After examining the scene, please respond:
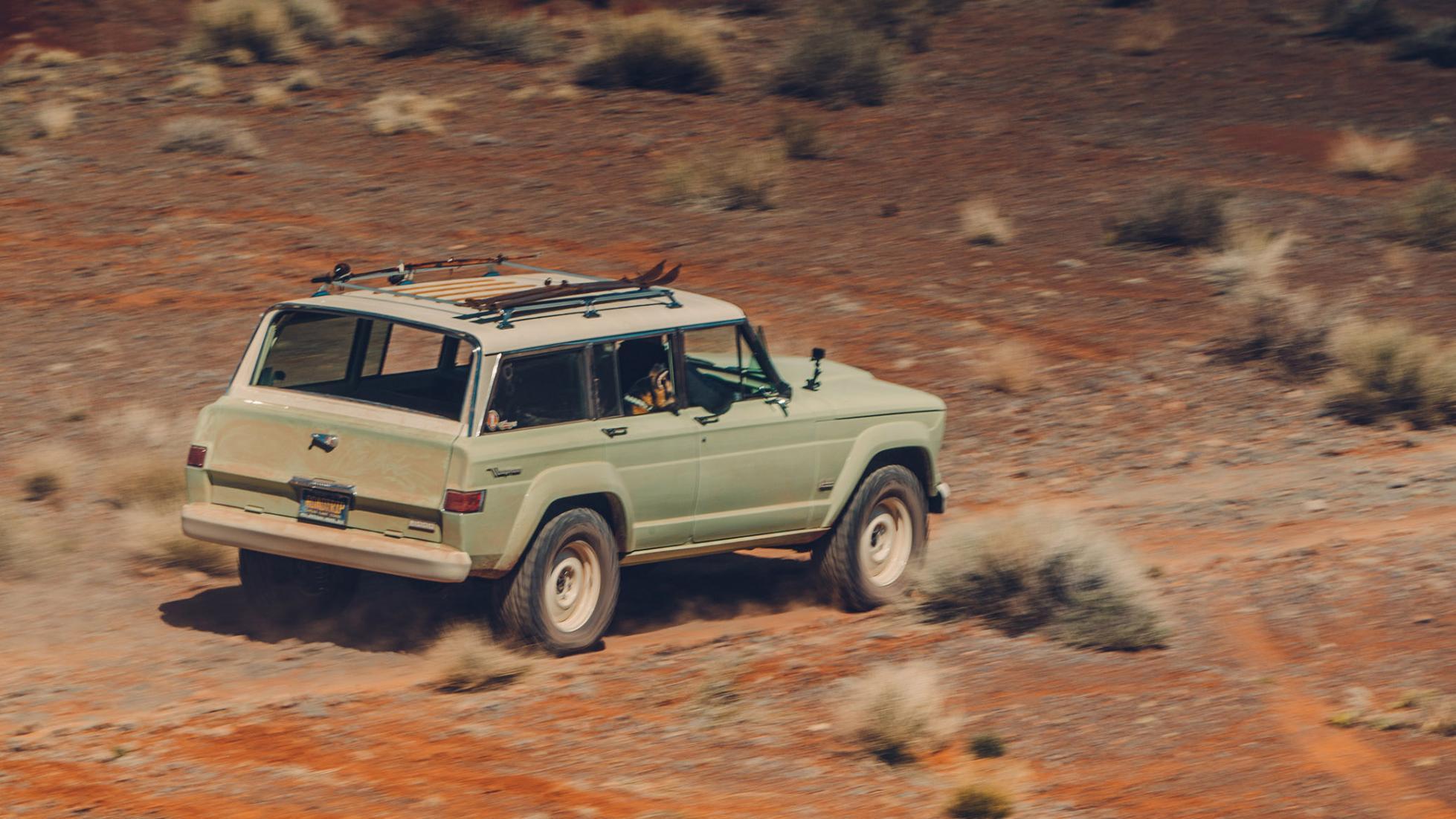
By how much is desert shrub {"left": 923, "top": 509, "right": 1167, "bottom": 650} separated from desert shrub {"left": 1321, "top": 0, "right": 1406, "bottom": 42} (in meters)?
23.8

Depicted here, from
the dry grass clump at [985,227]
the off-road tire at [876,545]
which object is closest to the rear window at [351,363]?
the off-road tire at [876,545]

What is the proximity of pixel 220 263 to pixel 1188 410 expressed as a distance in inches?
389

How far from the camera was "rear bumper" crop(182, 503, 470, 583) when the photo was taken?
7.88m

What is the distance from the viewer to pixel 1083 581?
9.35m

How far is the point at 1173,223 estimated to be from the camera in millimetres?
20125

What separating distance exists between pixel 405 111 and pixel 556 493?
17425 mm

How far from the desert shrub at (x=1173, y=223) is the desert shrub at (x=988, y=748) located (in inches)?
538

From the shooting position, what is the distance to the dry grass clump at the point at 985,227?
66.0 ft

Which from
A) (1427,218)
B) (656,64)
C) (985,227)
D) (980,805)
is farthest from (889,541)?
(656,64)

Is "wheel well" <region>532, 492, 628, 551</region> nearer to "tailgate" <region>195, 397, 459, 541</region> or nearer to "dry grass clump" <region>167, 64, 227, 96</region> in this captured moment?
"tailgate" <region>195, 397, 459, 541</region>

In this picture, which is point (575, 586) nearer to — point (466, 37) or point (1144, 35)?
point (466, 37)

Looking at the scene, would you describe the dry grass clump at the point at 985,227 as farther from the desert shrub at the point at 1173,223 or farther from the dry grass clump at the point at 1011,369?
the dry grass clump at the point at 1011,369

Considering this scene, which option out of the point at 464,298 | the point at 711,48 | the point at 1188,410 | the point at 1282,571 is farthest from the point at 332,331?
the point at 711,48

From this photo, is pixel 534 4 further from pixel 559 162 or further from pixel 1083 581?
pixel 1083 581
